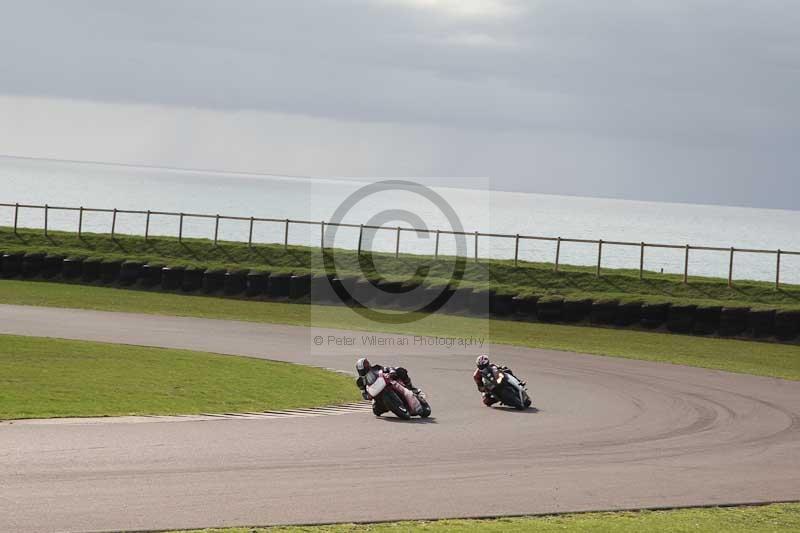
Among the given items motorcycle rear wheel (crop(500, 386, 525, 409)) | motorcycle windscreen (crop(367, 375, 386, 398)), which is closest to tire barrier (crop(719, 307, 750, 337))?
motorcycle rear wheel (crop(500, 386, 525, 409))

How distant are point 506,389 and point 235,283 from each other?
79.9ft

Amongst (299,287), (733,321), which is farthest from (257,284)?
(733,321)

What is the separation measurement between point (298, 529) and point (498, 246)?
13583 centimetres

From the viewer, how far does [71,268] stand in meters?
43.8

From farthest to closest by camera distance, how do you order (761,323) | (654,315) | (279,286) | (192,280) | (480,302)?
(192,280) < (279,286) < (480,302) < (654,315) < (761,323)

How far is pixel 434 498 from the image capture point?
1179cm

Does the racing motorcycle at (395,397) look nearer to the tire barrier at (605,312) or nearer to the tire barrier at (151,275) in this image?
the tire barrier at (605,312)

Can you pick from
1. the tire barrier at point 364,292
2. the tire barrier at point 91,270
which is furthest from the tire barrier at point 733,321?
the tire barrier at point 91,270

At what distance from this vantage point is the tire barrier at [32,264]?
144 ft

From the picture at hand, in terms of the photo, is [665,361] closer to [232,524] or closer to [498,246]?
[232,524]

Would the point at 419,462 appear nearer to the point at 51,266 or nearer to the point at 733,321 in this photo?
the point at 733,321

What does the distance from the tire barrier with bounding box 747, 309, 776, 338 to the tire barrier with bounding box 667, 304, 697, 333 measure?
5.75ft

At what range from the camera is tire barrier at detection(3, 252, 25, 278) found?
44.1 meters

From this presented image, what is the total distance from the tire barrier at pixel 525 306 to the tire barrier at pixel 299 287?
771 cm
